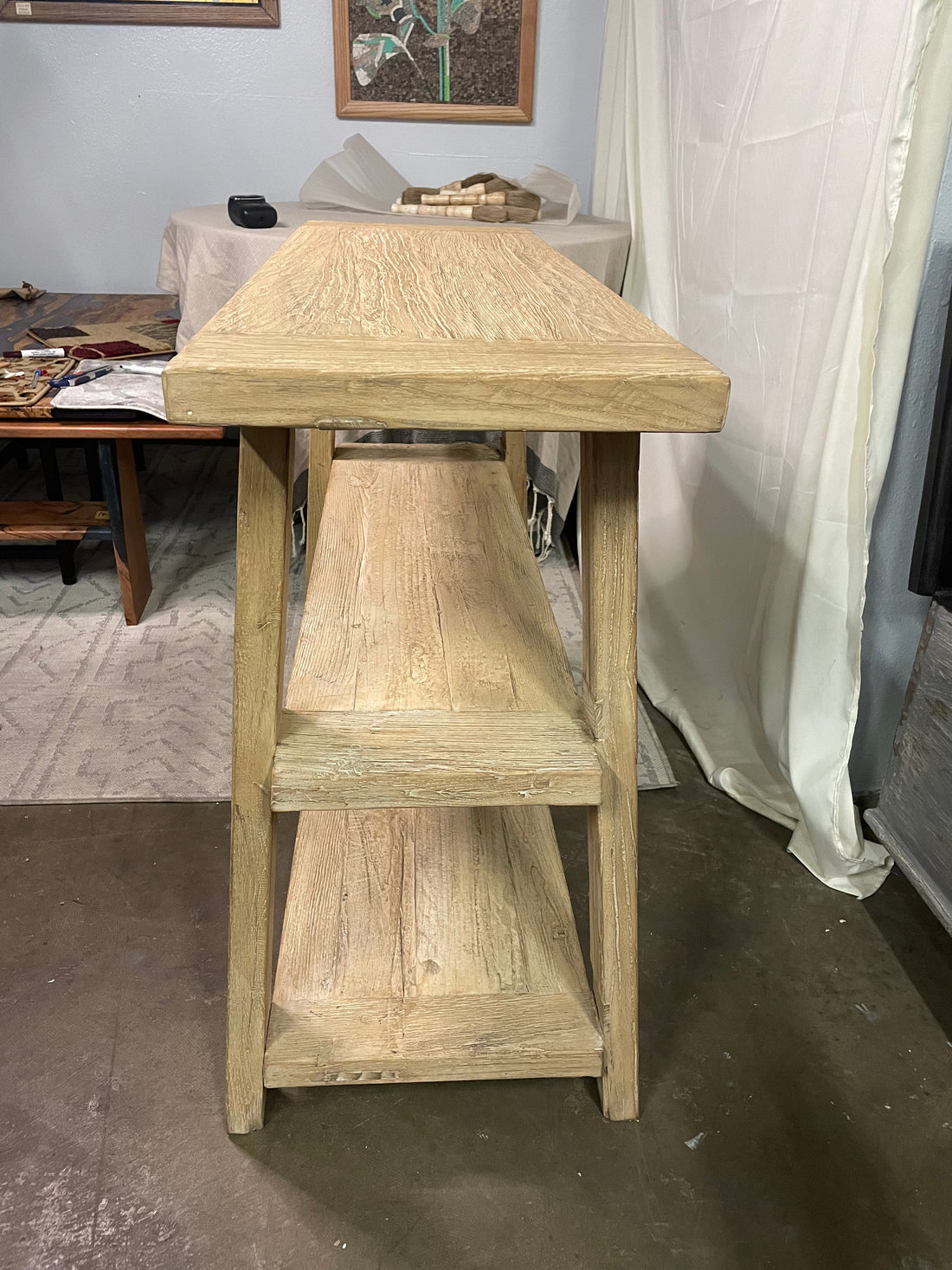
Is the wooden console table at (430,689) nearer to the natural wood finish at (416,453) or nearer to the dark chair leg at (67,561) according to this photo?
the natural wood finish at (416,453)

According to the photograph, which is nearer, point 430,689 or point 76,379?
point 430,689

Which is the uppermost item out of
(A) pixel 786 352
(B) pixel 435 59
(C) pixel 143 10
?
(C) pixel 143 10

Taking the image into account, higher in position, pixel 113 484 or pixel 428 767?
pixel 428 767

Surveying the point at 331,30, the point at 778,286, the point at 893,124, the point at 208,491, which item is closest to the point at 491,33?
the point at 331,30

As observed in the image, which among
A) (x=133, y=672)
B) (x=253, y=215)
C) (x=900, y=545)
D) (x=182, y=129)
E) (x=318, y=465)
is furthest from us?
(x=182, y=129)

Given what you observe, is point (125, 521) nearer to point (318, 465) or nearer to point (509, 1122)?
point (318, 465)

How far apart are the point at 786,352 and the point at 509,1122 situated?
112 cm

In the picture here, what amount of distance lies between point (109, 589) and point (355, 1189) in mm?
1653

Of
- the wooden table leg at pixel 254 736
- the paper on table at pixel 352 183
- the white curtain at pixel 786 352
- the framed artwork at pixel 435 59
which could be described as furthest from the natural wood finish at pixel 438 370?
the framed artwork at pixel 435 59

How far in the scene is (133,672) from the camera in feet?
6.29

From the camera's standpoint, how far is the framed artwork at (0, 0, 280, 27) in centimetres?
297

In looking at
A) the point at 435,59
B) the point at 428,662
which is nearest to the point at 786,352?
the point at 428,662

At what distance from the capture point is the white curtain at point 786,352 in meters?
1.18

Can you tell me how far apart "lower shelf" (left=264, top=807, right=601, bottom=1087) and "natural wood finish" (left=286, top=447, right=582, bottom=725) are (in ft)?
1.05
